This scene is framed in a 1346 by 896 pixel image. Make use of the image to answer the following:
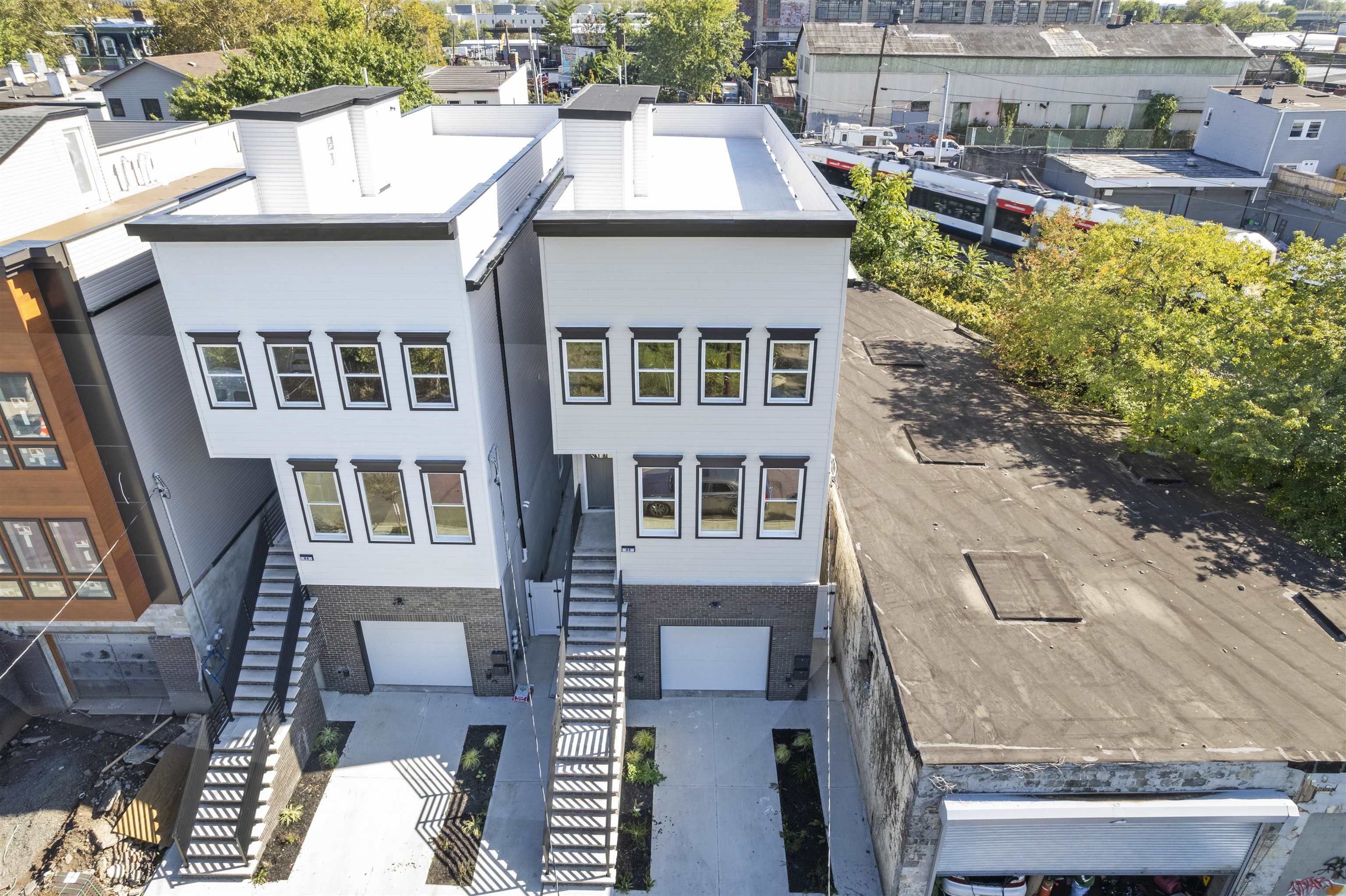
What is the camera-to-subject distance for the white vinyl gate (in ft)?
41.3

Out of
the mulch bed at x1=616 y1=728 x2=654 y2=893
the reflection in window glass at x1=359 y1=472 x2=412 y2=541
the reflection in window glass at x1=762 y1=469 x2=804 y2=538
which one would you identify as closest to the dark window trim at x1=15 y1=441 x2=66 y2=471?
the reflection in window glass at x1=359 y1=472 x2=412 y2=541

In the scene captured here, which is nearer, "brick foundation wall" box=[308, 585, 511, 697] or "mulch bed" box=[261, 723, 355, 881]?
"mulch bed" box=[261, 723, 355, 881]

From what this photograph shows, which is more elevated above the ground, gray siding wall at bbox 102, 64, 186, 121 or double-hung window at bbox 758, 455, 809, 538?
gray siding wall at bbox 102, 64, 186, 121

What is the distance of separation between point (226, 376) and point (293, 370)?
1379 mm

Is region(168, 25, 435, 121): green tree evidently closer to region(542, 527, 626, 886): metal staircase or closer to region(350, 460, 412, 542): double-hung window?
region(350, 460, 412, 542): double-hung window

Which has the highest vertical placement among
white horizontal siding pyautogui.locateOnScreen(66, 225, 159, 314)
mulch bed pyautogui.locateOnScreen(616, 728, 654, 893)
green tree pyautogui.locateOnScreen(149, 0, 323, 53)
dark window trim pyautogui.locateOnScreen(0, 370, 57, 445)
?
green tree pyautogui.locateOnScreen(149, 0, 323, 53)

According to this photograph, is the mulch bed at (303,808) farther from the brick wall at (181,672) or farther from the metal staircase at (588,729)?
the metal staircase at (588,729)

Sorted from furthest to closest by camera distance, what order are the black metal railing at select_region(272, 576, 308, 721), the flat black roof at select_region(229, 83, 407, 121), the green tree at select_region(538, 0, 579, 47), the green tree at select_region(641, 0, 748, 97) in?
the green tree at select_region(538, 0, 579, 47) → the green tree at select_region(641, 0, 748, 97) → the black metal railing at select_region(272, 576, 308, 721) → the flat black roof at select_region(229, 83, 407, 121)

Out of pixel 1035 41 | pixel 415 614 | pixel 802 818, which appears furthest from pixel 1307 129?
pixel 415 614

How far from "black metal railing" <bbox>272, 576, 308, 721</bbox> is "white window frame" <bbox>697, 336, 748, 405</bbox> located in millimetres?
10226

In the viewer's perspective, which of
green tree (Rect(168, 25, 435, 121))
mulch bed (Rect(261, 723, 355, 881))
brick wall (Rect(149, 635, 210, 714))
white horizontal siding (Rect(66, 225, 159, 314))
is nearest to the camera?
white horizontal siding (Rect(66, 225, 159, 314))

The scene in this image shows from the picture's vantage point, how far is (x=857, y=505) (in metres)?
18.9

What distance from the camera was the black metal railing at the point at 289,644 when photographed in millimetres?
17141

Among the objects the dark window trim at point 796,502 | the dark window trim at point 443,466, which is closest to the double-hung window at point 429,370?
the dark window trim at point 443,466
